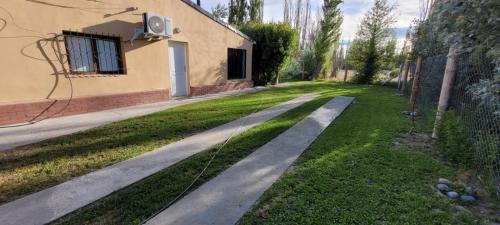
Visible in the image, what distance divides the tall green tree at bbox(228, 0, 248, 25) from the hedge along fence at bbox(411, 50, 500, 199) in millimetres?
20308

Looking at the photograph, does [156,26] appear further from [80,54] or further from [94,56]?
[80,54]

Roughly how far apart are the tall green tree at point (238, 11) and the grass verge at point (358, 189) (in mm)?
20810

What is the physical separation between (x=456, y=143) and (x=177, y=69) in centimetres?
783

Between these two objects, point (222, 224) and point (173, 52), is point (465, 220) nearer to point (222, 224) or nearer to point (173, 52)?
point (222, 224)

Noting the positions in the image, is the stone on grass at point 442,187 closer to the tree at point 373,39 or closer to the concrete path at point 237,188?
the concrete path at point 237,188

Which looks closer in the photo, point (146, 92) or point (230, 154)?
point (230, 154)

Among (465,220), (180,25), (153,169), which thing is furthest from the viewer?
(180,25)

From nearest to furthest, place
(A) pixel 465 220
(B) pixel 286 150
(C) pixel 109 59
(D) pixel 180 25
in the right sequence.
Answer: (A) pixel 465 220 < (B) pixel 286 150 < (C) pixel 109 59 < (D) pixel 180 25

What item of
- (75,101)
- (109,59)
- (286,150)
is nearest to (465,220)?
(286,150)

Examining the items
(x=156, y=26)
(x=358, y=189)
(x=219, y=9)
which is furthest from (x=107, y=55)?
(x=219, y=9)

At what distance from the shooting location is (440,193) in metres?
2.72

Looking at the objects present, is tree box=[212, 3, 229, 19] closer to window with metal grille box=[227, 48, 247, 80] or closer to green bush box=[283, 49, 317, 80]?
green bush box=[283, 49, 317, 80]

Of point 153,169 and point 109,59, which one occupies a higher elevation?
point 109,59

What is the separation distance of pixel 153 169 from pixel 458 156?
14.5 ft
